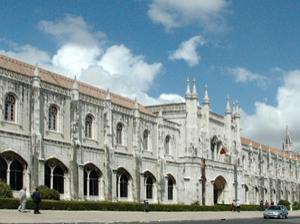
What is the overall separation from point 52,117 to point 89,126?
5.73 metres

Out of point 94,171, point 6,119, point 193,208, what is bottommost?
point 193,208

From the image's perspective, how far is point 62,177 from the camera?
164 feet

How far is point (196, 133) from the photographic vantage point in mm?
71000

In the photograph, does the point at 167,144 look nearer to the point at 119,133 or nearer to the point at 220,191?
the point at 119,133

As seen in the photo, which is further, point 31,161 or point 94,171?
point 94,171

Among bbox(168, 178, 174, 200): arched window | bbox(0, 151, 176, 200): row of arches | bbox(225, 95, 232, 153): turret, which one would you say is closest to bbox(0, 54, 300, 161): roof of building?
bbox(0, 151, 176, 200): row of arches

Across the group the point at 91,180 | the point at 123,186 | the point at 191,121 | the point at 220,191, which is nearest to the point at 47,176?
the point at 91,180

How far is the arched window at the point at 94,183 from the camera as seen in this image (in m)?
53.7

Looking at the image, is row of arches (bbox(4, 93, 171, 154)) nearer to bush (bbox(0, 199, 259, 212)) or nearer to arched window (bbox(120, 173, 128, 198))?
arched window (bbox(120, 173, 128, 198))

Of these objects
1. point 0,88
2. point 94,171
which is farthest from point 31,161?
point 94,171

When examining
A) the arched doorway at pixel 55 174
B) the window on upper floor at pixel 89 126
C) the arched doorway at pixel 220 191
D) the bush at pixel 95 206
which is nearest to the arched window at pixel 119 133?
the window on upper floor at pixel 89 126

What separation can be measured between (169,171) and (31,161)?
25319 millimetres

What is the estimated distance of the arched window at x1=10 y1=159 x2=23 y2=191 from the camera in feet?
146

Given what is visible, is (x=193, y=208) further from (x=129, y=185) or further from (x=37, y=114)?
(x=37, y=114)
